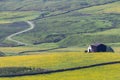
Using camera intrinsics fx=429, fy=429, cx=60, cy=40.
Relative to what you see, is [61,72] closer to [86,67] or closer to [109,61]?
[86,67]

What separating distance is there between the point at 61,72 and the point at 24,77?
748 centimetres

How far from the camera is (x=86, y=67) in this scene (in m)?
78.4

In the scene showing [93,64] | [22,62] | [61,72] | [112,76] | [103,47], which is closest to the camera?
[112,76]

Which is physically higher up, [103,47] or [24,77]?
[24,77]

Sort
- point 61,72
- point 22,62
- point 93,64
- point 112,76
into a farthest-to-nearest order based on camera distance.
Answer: point 22,62 → point 93,64 → point 61,72 → point 112,76

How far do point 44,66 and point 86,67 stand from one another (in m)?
8.81

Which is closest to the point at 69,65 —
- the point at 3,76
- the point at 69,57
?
the point at 69,57

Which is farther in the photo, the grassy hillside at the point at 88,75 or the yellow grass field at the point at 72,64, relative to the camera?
the yellow grass field at the point at 72,64

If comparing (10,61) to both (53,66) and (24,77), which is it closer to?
(53,66)

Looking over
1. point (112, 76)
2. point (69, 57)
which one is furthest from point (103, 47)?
point (112, 76)

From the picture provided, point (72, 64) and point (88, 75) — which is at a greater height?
point (88, 75)

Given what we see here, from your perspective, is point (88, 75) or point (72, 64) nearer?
point (88, 75)

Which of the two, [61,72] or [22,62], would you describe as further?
[22,62]

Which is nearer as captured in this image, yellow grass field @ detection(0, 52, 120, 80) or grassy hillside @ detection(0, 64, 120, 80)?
grassy hillside @ detection(0, 64, 120, 80)
